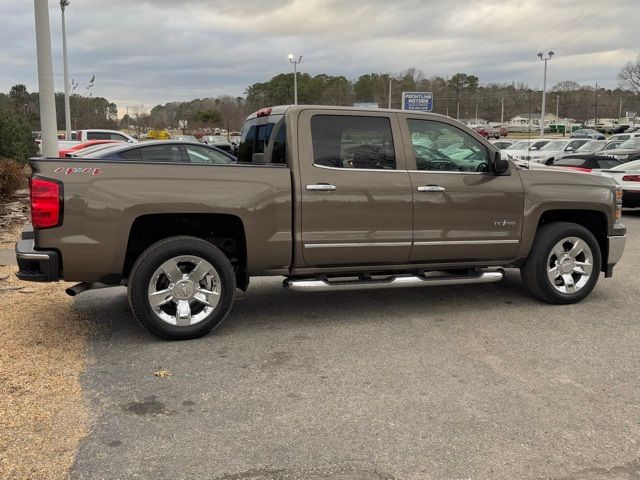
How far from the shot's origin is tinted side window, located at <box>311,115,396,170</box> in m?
5.34

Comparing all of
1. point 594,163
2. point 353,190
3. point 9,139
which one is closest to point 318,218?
point 353,190

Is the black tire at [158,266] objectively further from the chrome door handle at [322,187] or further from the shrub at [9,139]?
the shrub at [9,139]

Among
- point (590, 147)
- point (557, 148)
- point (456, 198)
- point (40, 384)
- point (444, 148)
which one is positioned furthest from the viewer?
point (557, 148)

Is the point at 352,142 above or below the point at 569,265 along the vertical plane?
above

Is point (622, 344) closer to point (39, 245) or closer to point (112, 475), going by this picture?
point (112, 475)

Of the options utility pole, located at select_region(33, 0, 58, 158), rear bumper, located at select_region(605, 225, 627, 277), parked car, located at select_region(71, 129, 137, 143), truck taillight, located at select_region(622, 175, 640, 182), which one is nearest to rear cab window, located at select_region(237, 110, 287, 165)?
rear bumper, located at select_region(605, 225, 627, 277)

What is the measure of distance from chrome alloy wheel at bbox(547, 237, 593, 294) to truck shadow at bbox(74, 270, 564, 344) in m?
0.31

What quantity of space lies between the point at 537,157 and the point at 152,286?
24.5 m

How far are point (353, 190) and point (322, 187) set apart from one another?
286 mm

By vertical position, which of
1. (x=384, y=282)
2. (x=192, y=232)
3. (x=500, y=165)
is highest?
(x=500, y=165)

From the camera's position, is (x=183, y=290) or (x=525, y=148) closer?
(x=183, y=290)

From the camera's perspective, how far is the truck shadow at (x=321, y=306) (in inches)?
217

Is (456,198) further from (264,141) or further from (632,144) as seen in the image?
(632,144)

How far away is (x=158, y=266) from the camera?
4.85 m
